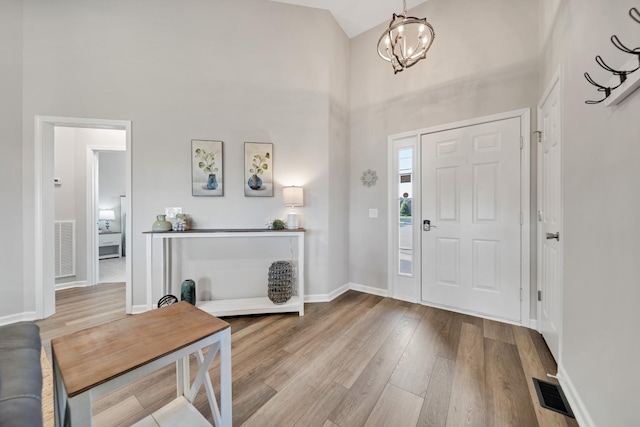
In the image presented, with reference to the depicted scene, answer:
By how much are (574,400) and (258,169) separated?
316cm

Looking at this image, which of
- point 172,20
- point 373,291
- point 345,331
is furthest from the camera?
point 373,291

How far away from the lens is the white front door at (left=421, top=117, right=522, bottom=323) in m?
2.41

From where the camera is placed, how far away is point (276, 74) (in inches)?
117

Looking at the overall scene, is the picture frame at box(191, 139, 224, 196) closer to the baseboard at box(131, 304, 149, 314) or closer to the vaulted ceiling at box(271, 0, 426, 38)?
the baseboard at box(131, 304, 149, 314)

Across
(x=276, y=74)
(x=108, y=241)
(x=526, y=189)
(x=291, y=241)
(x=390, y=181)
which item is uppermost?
(x=276, y=74)

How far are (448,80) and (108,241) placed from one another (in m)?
8.13

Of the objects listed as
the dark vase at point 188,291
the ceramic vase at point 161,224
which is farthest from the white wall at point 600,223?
the ceramic vase at point 161,224

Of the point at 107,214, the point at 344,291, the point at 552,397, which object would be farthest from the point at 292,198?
the point at 107,214

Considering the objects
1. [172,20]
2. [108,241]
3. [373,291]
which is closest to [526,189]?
[373,291]

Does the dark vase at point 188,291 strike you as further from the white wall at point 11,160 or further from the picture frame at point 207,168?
the white wall at point 11,160

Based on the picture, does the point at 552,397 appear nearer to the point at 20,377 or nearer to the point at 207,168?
the point at 20,377

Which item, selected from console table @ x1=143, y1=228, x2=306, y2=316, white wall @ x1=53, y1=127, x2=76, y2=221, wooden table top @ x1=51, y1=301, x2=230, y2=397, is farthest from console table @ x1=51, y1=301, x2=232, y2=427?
white wall @ x1=53, y1=127, x2=76, y2=221

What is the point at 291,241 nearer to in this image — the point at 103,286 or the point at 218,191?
the point at 218,191

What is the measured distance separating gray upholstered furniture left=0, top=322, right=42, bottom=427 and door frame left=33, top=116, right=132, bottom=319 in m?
1.59
